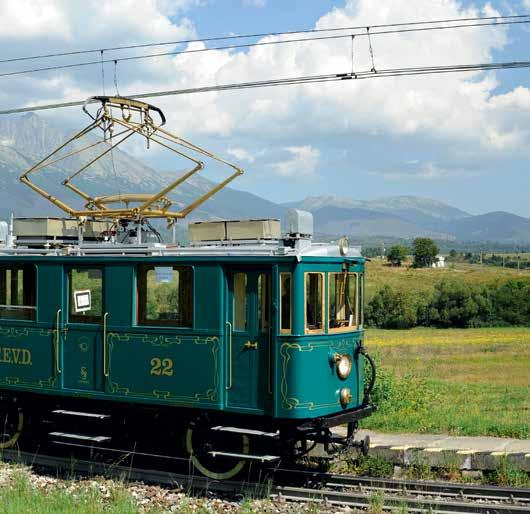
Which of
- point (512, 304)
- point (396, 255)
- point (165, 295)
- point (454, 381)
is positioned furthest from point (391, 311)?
point (165, 295)

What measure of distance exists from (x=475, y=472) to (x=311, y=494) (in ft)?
7.95

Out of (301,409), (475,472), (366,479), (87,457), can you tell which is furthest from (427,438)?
(87,457)

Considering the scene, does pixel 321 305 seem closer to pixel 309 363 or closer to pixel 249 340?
pixel 309 363

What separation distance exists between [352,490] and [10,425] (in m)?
5.71

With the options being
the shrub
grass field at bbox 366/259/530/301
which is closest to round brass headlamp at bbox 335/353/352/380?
the shrub

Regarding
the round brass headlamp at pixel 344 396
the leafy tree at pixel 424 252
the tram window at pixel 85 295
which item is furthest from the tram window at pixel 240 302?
the leafy tree at pixel 424 252

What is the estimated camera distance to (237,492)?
A: 1031 cm

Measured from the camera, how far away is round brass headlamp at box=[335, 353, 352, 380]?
10.6 m

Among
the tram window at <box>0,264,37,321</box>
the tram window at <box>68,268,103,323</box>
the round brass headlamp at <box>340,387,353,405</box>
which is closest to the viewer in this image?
the round brass headlamp at <box>340,387,353,405</box>

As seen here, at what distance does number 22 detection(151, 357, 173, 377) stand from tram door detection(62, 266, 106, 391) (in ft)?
2.90

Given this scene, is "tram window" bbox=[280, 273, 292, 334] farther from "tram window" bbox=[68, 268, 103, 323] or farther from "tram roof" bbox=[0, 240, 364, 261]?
"tram window" bbox=[68, 268, 103, 323]

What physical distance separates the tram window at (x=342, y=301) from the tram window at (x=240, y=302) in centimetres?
113

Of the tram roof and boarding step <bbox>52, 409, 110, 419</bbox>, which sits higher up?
the tram roof

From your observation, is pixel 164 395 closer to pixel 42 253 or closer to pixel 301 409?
pixel 301 409
